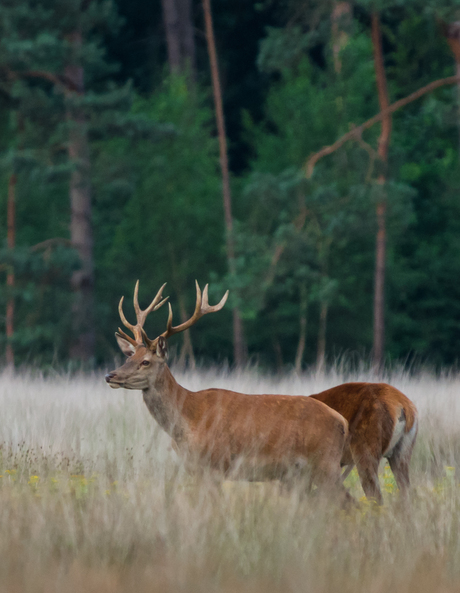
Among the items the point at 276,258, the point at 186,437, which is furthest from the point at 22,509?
the point at 276,258

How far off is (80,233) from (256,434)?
14.6m

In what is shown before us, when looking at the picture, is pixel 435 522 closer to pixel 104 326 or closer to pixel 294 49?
pixel 294 49

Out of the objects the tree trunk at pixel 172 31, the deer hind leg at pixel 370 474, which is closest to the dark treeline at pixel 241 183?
the tree trunk at pixel 172 31

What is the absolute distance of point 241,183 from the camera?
81.6 feet

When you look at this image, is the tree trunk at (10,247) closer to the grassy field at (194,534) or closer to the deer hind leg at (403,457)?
the grassy field at (194,534)

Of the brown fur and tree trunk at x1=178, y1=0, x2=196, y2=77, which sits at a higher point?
tree trunk at x1=178, y1=0, x2=196, y2=77

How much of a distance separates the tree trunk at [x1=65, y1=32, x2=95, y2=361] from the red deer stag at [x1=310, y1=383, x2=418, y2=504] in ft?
45.5

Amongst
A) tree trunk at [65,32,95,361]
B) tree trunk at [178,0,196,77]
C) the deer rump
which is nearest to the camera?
A: the deer rump

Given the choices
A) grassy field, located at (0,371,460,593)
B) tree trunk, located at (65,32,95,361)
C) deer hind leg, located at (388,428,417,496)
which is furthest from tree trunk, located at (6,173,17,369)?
deer hind leg, located at (388,428,417,496)

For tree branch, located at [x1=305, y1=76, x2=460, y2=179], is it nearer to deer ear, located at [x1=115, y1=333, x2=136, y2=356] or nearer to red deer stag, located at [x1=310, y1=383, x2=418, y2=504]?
deer ear, located at [x1=115, y1=333, x2=136, y2=356]

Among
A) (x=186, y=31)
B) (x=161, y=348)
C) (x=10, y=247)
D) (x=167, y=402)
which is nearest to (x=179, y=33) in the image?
(x=186, y=31)

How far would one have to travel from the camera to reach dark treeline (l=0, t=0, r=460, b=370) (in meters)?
18.9

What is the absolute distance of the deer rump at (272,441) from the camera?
5.86 m

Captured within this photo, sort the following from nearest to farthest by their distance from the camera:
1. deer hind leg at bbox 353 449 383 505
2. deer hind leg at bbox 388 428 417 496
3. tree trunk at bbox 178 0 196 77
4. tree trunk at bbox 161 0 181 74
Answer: deer hind leg at bbox 353 449 383 505, deer hind leg at bbox 388 428 417 496, tree trunk at bbox 161 0 181 74, tree trunk at bbox 178 0 196 77
